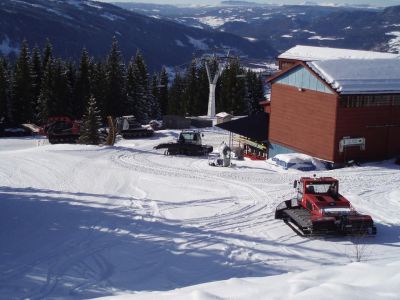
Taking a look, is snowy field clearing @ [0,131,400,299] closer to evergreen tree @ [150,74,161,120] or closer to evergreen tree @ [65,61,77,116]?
evergreen tree @ [65,61,77,116]

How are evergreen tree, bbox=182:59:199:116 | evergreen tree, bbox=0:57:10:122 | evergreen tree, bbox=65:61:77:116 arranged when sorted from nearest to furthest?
evergreen tree, bbox=0:57:10:122 → evergreen tree, bbox=65:61:77:116 → evergreen tree, bbox=182:59:199:116

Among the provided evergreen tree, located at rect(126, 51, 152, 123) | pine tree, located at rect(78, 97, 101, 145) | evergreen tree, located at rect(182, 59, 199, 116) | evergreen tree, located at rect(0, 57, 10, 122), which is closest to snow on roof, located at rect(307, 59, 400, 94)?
pine tree, located at rect(78, 97, 101, 145)

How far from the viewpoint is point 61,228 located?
17922mm

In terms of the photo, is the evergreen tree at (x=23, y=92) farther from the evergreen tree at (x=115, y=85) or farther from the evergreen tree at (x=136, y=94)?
the evergreen tree at (x=136, y=94)

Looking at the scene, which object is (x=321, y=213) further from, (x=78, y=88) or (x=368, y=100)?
(x=78, y=88)

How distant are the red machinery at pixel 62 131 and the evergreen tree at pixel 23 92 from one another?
7.67m

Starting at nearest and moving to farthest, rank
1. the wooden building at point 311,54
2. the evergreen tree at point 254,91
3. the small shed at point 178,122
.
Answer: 1. the small shed at point 178,122
2. the wooden building at point 311,54
3. the evergreen tree at point 254,91

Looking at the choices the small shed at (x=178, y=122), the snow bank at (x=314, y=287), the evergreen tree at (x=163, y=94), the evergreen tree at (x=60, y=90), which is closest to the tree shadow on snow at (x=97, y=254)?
the snow bank at (x=314, y=287)

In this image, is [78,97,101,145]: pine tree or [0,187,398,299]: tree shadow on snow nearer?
[0,187,398,299]: tree shadow on snow

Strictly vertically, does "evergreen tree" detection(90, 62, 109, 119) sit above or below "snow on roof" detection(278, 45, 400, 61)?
below

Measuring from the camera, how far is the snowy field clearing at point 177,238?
1021cm

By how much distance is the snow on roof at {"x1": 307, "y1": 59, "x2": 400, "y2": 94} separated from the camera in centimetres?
3028

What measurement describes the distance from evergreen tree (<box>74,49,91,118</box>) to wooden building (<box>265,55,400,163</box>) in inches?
1276

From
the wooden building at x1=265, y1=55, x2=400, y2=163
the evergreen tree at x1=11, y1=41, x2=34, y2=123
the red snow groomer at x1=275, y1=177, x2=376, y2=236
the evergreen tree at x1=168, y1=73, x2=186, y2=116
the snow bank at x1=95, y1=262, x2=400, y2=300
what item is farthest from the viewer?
the evergreen tree at x1=168, y1=73, x2=186, y2=116
